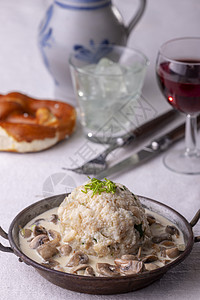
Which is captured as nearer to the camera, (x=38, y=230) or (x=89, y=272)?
(x=89, y=272)

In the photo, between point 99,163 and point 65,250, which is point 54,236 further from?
point 99,163

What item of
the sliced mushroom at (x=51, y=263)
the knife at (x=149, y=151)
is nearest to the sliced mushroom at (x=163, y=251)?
the sliced mushroom at (x=51, y=263)

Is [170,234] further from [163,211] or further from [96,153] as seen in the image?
[96,153]

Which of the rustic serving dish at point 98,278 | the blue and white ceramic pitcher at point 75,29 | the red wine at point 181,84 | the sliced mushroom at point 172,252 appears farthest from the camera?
the blue and white ceramic pitcher at point 75,29

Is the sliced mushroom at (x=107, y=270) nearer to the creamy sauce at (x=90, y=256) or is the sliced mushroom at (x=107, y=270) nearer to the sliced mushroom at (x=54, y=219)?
the creamy sauce at (x=90, y=256)

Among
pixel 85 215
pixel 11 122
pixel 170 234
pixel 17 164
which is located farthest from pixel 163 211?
pixel 11 122

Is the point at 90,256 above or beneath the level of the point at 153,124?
above

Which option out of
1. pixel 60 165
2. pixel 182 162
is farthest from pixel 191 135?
pixel 60 165
